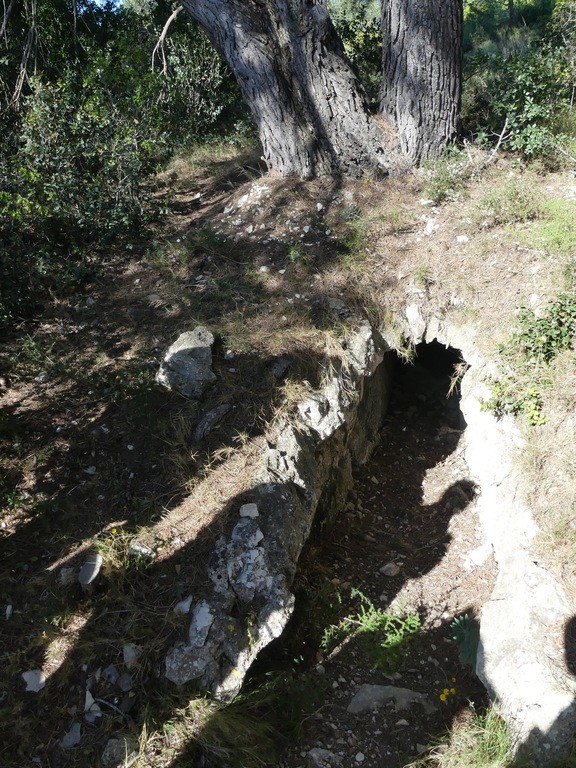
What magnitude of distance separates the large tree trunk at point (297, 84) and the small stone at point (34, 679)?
535 cm

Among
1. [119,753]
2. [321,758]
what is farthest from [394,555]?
[119,753]

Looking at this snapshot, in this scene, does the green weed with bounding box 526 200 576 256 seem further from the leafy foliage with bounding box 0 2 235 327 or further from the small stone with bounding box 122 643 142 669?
the small stone with bounding box 122 643 142 669

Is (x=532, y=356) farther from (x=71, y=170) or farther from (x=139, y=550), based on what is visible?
(x=71, y=170)

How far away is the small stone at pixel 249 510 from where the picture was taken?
4.01m

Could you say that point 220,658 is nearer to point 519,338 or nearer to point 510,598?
point 510,598

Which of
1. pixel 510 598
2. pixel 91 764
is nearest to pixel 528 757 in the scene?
pixel 510 598

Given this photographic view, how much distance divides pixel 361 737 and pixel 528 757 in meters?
1.02

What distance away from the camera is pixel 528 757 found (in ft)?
10.7

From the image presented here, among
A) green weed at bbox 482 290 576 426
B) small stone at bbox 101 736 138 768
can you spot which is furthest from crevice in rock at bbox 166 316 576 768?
small stone at bbox 101 736 138 768

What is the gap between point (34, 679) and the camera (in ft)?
11.0

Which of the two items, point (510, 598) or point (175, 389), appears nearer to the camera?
point (510, 598)

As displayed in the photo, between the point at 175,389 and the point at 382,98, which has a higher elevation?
the point at 382,98

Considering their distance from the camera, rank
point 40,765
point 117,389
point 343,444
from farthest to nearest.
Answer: point 343,444
point 117,389
point 40,765

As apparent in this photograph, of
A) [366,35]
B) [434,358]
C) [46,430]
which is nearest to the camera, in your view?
[46,430]
